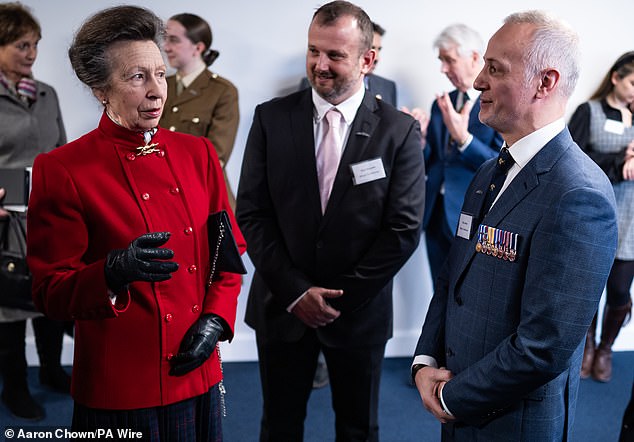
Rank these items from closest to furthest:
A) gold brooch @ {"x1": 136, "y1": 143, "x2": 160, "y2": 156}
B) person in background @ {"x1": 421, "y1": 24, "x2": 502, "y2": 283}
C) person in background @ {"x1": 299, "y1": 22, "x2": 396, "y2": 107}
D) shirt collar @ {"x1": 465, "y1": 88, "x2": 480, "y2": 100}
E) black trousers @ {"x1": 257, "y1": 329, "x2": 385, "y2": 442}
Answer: gold brooch @ {"x1": 136, "y1": 143, "x2": 160, "y2": 156}
black trousers @ {"x1": 257, "y1": 329, "x2": 385, "y2": 442}
person in background @ {"x1": 421, "y1": 24, "x2": 502, "y2": 283}
shirt collar @ {"x1": 465, "y1": 88, "x2": 480, "y2": 100}
person in background @ {"x1": 299, "y1": 22, "x2": 396, "y2": 107}

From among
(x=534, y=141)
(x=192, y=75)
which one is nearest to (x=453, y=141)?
(x=192, y=75)

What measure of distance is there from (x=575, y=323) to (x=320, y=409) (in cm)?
221

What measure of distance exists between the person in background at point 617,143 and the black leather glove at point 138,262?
304cm

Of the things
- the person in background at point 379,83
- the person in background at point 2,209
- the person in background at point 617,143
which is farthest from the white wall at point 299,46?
the person in background at point 2,209

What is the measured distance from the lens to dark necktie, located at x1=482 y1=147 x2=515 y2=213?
5.03 ft

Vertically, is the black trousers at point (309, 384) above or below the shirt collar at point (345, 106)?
below

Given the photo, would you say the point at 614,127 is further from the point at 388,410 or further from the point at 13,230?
the point at 13,230

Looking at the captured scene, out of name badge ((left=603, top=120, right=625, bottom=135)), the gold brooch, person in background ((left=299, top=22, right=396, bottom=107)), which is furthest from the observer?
name badge ((left=603, top=120, right=625, bottom=135))

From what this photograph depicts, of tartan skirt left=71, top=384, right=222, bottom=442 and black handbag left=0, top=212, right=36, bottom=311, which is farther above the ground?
tartan skirt left=71, top=384, right=222, bottom=442

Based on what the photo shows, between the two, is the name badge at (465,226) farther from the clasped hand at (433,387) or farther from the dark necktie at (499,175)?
the clasped hand at (433,387)

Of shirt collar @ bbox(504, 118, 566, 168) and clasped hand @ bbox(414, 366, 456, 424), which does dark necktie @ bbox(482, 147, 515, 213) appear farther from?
clasped hand @ bbox(414, 366, 456, 424)

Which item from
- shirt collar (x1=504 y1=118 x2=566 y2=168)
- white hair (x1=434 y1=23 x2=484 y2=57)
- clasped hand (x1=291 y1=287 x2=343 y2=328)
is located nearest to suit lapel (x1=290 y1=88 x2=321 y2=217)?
clasped hand (x1=291 y1=287 x2=343 y2=328)

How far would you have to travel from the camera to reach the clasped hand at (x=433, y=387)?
1.48 metres

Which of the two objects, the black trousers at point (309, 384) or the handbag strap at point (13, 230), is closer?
the black trousers at point (309, 384)
